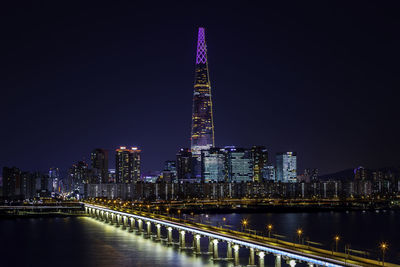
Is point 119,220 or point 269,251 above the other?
point 269,251

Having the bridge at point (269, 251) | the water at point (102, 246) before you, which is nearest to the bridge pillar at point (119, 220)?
the water at point (102, 246)

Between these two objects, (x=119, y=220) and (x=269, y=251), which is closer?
(x=269, y=251)

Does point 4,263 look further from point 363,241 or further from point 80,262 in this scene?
point 363,241

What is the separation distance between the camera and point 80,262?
233 feet

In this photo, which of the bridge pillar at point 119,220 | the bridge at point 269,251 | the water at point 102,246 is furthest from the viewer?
the bridge pillar at point 119,220

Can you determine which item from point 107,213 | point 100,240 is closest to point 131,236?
point 100,240

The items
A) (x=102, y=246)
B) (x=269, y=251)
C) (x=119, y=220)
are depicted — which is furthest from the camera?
(x=119, y=220)

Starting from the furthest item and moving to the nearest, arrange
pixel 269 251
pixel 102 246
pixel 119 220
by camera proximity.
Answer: pixel 119 220
pixel 102 246
pixel 269 251

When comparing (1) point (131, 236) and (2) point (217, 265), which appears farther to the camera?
(1) point (131, 236)

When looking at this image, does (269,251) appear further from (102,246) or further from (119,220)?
(119,220)

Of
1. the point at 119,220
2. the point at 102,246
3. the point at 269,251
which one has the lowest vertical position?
the point at 102,246

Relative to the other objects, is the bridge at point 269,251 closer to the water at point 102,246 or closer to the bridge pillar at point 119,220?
the water at point 102,246

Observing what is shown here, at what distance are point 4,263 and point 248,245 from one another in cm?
3736

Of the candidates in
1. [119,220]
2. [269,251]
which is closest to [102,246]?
[119,220]
